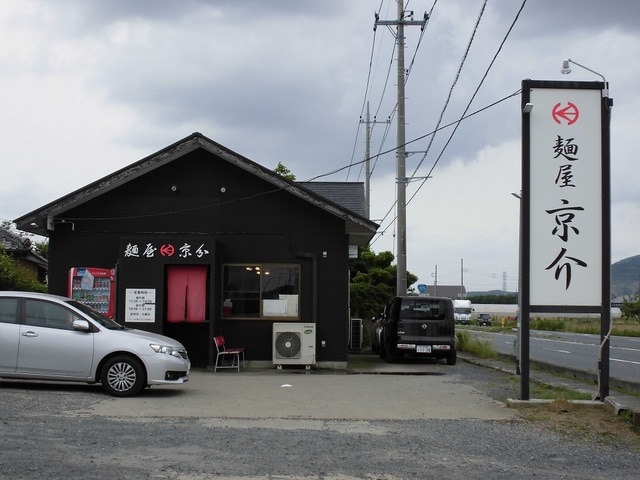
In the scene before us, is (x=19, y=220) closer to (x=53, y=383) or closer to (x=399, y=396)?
(x=53, y=383)

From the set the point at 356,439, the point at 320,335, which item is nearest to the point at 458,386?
the point at 320,335

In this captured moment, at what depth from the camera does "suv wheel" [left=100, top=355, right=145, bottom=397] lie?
11297 mm

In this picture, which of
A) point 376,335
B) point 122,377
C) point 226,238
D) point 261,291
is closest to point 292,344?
A: point 261,291

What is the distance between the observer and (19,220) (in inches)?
627

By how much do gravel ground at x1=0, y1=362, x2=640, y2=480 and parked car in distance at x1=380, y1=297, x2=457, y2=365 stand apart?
882cm

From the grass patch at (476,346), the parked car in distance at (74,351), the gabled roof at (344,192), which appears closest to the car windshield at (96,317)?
the parked car in distance at (74,351)

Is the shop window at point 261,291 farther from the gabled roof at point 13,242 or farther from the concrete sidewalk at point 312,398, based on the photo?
the gabled roof at point 13,242

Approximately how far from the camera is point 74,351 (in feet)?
37.0

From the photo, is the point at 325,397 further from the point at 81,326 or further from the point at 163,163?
the point at 163,163

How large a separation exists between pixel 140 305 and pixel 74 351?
457 cm

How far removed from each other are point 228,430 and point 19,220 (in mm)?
9229

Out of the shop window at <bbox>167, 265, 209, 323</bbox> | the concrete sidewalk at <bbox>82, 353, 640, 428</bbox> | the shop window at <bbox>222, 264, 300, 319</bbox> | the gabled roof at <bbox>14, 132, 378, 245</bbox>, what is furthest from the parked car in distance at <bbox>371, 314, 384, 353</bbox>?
the shop window at <bbox>167, 265, 209, 323</bbox>

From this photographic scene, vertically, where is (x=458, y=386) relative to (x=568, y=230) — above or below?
below

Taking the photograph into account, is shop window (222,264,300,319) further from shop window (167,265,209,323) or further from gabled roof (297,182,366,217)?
gabled roof (297,182,366,217)
